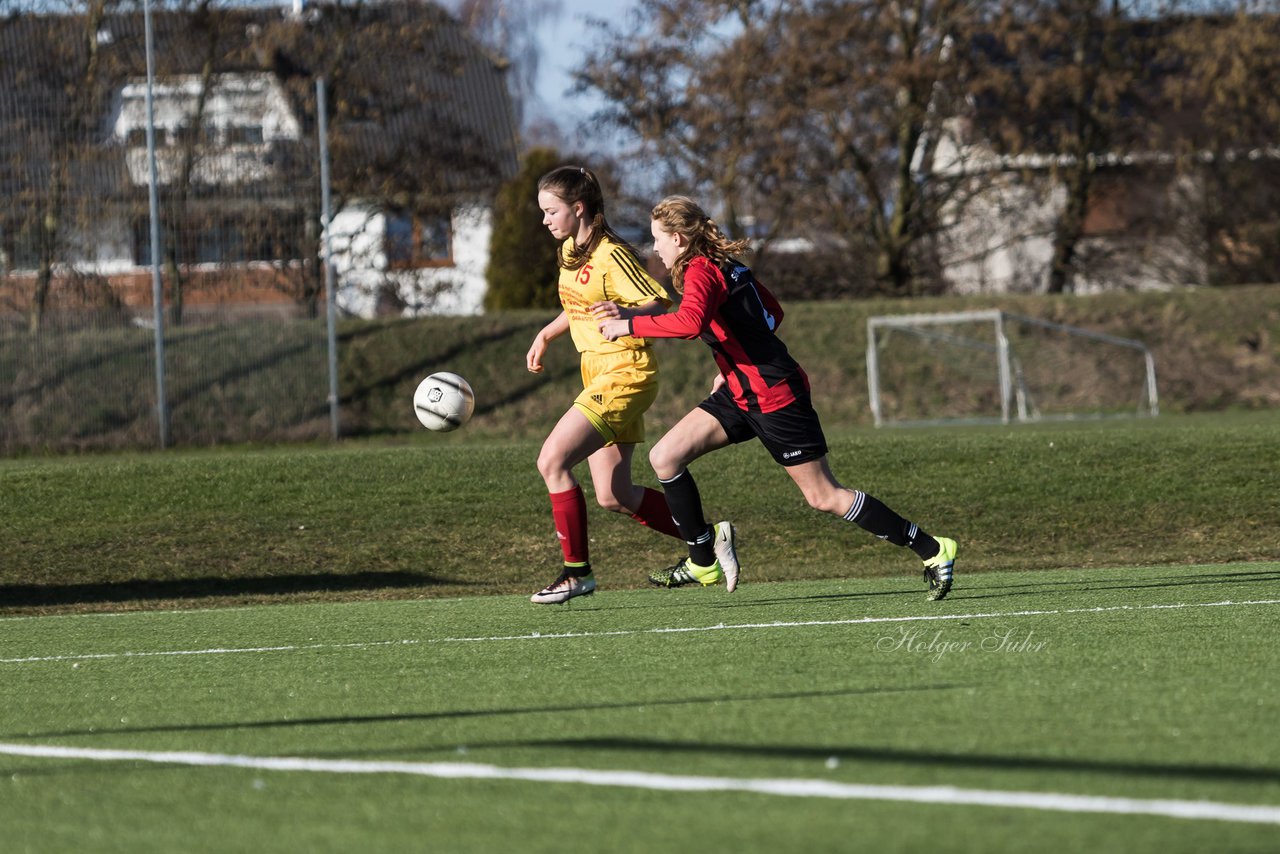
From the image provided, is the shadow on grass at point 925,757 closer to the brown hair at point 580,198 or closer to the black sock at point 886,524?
the black sock at point 886,524

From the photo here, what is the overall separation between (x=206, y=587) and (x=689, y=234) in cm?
544

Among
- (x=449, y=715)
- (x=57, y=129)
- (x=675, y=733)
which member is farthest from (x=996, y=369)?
(x=675, y=733)

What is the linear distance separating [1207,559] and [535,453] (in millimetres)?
6341

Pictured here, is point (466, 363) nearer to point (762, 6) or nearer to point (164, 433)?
point (164, 433)

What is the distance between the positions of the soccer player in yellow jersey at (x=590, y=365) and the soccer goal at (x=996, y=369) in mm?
16800

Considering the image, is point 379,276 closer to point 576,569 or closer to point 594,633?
point 576,569

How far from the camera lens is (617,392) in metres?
8.06

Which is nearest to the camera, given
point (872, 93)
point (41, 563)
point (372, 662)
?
point (372, 662)

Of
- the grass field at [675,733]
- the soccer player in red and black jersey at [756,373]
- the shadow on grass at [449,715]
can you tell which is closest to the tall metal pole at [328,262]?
the grass field at [675,733]

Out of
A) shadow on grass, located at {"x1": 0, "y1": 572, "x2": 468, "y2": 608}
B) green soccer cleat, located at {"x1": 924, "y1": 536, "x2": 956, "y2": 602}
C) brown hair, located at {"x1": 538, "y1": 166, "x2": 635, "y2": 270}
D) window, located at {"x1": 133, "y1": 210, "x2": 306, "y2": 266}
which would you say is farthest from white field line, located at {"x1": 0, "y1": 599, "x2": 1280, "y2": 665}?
window, located at {"x1": 133, "y1": 210, "x2": 306, "y2": 266}

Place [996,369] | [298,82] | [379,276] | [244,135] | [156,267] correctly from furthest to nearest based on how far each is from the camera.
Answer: [996,369]
[379,276]
[298,82]
[244,135]
[156,267]

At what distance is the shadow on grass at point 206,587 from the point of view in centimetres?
1122

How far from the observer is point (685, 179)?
3209 cm

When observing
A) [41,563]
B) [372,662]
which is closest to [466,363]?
[41,563]
